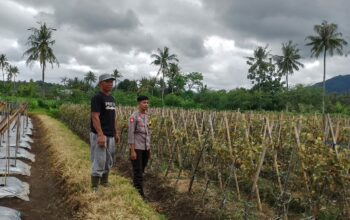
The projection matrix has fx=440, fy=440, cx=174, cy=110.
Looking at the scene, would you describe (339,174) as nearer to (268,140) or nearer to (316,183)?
(316,183)

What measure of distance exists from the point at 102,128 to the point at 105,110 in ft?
0.93

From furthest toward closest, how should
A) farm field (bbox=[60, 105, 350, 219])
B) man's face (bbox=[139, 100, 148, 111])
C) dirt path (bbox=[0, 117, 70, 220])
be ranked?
man's face (bbox=[139, 100, 148, 111]) → dirt path (bbox=[0, 117, 70, 220]) → farm field (bbox=[60, 105, 350, 219])

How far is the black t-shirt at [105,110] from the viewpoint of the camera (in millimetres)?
6680

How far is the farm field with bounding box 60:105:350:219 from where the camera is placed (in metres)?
4.86

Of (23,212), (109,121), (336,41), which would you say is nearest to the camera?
(23,212)

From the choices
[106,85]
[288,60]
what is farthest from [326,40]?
[106,85]

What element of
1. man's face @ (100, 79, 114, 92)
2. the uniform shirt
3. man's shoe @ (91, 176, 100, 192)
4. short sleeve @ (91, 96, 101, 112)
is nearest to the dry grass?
man's shoe @ (91, 176, 100, 192)

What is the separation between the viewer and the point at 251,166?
5.81 metres

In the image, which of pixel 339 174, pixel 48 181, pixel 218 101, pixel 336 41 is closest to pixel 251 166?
pixel 339 174

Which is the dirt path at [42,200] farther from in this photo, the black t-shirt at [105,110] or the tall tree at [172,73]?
the tall tree at [172,73]

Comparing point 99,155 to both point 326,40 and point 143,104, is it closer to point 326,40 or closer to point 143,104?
point 143,104

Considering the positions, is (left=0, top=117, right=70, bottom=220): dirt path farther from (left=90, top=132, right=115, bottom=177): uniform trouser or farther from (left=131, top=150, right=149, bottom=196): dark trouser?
(left=131, top=150, right=149, bottom=196): dark trouser

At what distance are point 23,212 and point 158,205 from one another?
211cm

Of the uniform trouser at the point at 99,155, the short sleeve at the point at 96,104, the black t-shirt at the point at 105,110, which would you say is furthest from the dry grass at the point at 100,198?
the short sleeve at the point at 96,104
